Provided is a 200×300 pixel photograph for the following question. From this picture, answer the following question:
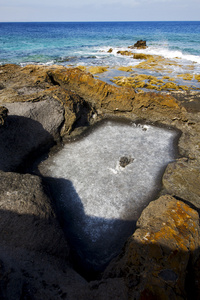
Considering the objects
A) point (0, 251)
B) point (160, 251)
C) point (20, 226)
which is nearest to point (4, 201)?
point (20, 226)

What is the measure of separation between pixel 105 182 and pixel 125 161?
4.30ft

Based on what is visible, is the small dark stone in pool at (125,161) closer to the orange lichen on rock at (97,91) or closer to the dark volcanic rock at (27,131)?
the dark volcanic rock at (27,131)

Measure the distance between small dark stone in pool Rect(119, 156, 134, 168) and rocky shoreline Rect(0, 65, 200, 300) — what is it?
4.69 feet

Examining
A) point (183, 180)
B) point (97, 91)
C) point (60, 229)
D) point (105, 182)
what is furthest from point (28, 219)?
point (97, 91)

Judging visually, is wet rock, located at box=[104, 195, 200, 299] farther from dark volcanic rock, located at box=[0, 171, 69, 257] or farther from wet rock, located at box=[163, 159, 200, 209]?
dark volcanic rock, located at box=[0, 171, 69, 257]

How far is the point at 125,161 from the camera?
6.93 metres

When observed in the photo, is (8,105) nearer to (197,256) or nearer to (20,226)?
(20,226)

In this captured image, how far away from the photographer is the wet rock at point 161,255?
300cm

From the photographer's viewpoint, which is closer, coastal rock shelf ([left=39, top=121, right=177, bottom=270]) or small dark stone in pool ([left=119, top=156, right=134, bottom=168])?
coastal rock shelf ([left=39, top=121, right=177, bottom=270])

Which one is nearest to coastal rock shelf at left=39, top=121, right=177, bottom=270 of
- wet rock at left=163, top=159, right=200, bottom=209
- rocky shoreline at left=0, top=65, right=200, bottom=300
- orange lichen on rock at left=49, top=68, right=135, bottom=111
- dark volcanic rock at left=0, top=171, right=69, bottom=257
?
wet rock at left=163, top=159, right=200, bottom=209

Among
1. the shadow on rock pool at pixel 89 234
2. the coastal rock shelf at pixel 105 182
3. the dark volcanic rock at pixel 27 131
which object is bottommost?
the shadow on rock pool at pixel 89 234

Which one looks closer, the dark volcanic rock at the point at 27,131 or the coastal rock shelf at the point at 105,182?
the coastal rock shelf at the point at 105,182

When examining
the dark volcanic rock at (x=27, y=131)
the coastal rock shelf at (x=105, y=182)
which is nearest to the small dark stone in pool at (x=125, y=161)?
the coastal rock shelf at (x=105, y=182)

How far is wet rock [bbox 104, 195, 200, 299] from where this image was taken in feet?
9.84
